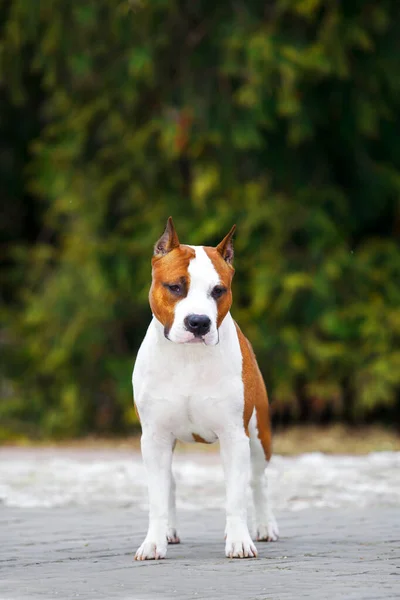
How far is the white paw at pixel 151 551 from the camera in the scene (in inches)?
211

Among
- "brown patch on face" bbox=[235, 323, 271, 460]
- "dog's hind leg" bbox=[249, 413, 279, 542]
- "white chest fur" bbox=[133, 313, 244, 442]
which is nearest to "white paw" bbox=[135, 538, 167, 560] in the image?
"white chest fur" bbox=[133, 313, 244, 442]

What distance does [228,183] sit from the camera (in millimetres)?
13555

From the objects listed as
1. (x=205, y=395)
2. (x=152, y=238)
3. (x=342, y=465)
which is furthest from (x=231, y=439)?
(x=152, y=238)

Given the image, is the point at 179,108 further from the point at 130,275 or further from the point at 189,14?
the point at 130,275

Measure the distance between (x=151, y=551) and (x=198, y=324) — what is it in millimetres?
1093

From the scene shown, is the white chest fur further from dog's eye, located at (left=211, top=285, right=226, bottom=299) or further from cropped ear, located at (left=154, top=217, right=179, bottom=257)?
cropped ear, located at (left=154, top=217, right=179, bottom=257)

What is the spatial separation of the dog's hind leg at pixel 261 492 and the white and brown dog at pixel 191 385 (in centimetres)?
39

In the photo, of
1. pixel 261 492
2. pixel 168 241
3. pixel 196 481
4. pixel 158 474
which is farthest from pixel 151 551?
pixel 196 481

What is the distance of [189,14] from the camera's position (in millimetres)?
13844

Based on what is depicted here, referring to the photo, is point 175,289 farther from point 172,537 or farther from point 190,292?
point 172,537

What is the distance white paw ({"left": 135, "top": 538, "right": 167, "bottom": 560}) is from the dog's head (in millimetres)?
952

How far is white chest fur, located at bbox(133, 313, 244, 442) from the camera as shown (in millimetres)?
5438

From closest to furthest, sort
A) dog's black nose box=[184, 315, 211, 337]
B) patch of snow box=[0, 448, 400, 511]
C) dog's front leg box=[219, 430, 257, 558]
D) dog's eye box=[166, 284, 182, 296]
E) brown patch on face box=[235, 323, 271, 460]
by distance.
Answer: dog's black nose box=[184, 315, 211, 337] < dog's eye box=[166, 284, 182, 296] < dog's front leg box=[219, 430, 257, 558] < brown patch on face box=[235, 323, 271, 460] < patch of snow box=[0, 448, 400, 511]

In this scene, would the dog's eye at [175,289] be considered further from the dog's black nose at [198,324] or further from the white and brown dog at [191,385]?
the dog's black nose at [198,324]
